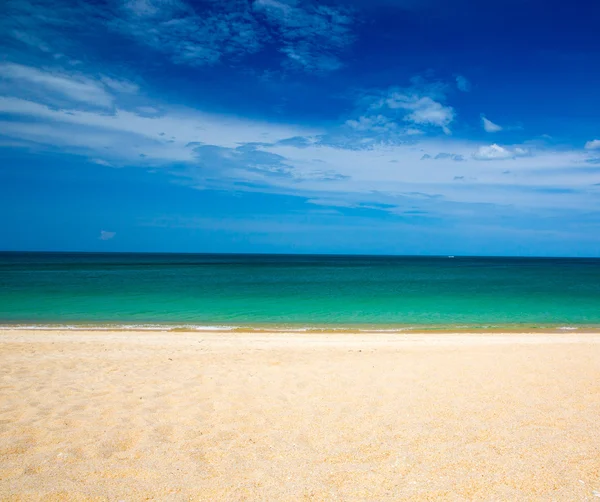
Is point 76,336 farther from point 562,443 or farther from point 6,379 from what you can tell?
point 562,443

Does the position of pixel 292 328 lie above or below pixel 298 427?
below

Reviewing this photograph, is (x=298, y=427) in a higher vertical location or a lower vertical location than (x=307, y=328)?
higher

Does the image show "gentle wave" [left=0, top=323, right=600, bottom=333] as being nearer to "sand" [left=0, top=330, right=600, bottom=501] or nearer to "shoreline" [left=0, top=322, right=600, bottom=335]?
"shoreline" [left=0, top=322, right=600, bottom=335]

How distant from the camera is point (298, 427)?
612 centimetres

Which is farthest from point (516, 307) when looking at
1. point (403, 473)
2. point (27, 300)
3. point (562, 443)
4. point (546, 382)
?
point (27, 300)

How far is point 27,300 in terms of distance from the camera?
2775 cm

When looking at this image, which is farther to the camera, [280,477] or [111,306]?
[111,306]

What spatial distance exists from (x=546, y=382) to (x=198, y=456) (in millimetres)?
6992

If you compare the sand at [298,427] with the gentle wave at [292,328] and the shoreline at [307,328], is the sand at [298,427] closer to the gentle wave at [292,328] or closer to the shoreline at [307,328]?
the shoreline at [307,328]

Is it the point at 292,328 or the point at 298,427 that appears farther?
the point at 292,328

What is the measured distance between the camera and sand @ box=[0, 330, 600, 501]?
14.8 ft

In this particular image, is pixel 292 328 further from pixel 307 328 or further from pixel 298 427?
pixel 298 427

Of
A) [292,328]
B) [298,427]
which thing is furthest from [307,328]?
[298,427]

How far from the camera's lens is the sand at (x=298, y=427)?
4520mm
